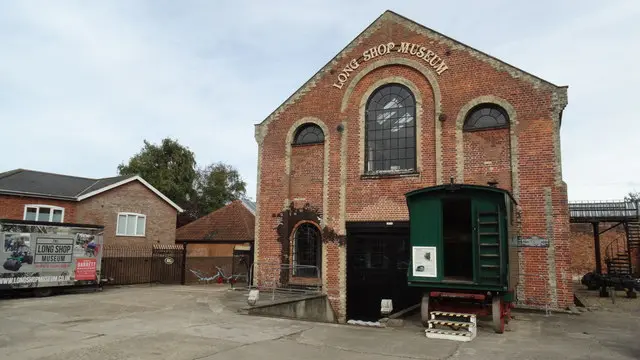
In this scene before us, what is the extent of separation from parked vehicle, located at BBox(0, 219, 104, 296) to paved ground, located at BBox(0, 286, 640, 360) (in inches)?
97.2

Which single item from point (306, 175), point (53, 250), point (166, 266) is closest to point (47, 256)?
point (53, 250)

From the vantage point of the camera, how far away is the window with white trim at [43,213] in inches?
844

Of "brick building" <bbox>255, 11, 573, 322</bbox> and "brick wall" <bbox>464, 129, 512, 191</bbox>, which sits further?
"brick wall" <bbox>464, 129, 512, 191</bbox>

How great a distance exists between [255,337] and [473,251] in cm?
529

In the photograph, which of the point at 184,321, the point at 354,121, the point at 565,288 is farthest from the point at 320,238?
the point at 565,288

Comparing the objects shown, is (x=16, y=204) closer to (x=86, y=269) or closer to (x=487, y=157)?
(x=86, y=269)

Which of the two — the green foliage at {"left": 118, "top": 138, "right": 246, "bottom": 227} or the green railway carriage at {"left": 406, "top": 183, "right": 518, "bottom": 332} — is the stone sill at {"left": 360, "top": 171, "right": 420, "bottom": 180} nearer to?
the green railway carriage at {"left": 406, "top": 183, "right": 518, "bottom": 332}

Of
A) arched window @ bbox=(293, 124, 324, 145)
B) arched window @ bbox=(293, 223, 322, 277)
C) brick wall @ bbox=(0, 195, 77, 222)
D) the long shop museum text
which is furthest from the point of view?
brick wall @ bbox=(0, 195, 77, 222)

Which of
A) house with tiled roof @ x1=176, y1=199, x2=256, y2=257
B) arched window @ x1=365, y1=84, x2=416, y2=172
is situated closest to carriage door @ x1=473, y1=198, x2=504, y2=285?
arched window @ x1=365, y1=84, x2=416, y2=172

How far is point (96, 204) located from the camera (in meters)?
24.0

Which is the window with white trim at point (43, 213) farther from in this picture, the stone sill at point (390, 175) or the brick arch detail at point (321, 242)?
the stone sill at point (390, 175)

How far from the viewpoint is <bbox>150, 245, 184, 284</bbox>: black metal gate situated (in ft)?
74.6

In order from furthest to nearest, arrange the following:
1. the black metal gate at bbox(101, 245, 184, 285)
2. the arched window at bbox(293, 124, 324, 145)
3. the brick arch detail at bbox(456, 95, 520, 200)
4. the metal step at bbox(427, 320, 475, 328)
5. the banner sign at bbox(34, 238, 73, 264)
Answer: the black metal gate at bbox(101, 245, 184, 285), the arched window at bbox(293, 124, 324, 145), the banner sign at bbox(34, 238, 73, 264), the brick arch detail at bbox(456, 95, 520, 200), the metal step at bbox(427, 320, 475, 328)

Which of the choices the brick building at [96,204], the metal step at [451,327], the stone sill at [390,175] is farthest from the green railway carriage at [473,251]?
the brick building at [96,204]
